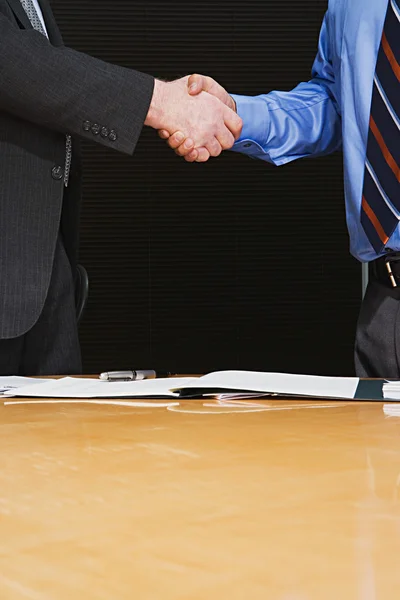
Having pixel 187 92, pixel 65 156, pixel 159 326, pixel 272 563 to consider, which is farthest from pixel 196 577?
pixel 159 326

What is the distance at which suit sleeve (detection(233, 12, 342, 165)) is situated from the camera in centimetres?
145

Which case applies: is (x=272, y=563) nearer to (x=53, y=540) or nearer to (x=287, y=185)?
(x=53, y=540)

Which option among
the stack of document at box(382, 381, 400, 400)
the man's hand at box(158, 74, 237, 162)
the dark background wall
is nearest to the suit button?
the man's hand at box(158, 74, 237, 162)

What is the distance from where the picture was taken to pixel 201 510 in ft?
1.07

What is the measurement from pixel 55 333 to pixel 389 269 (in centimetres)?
61

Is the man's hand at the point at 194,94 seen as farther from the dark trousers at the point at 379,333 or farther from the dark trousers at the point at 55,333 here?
the dark trousers at the point at 379,333

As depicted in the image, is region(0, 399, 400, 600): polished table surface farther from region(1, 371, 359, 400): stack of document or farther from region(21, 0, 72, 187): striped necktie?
region(21, 0, 72, 187): striped necktie

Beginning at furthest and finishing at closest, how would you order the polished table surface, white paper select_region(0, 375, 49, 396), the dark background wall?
the dark background wall → white paper select_region(0, 375, 49, 396) → the polished table surface

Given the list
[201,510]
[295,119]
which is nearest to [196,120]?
[295,119]

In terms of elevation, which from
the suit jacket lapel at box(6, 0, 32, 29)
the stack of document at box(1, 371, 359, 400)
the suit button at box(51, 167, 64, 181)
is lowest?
the stack of document at box(1, 371, 359, 400)

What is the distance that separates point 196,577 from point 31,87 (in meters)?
1.09

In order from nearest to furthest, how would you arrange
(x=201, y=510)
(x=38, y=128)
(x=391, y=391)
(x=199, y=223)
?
(x=201, y=510) → (x=391, y=391) → (x=38, y=128) → (x=199, y=223)

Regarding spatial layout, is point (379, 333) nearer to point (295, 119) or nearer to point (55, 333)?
point (295, 119)

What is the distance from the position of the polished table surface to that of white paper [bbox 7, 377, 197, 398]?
163mm
